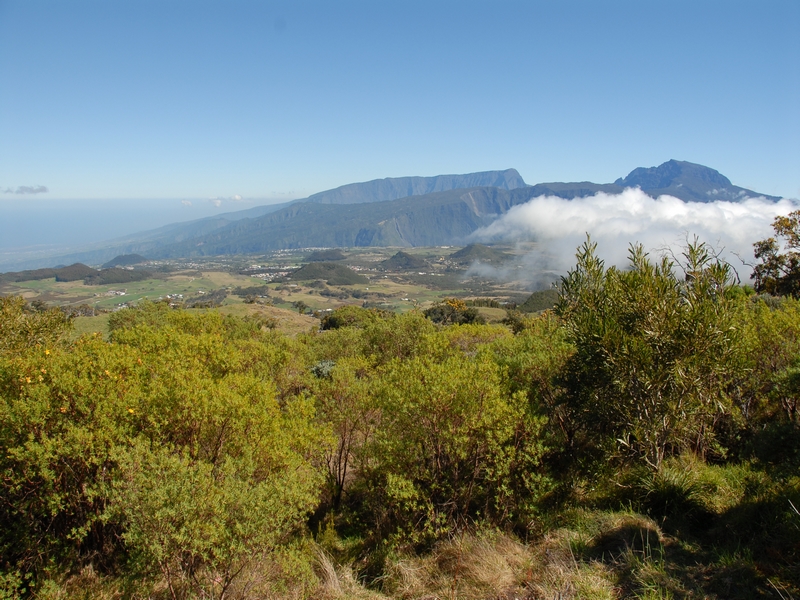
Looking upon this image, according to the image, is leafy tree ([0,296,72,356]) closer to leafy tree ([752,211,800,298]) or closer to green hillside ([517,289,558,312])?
leafy tree ([752,211,800,298])

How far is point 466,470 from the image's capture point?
41.4 ft

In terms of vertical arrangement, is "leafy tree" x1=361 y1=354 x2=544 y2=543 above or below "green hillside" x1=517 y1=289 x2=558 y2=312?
above

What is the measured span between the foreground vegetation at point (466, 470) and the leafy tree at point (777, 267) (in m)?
34.8

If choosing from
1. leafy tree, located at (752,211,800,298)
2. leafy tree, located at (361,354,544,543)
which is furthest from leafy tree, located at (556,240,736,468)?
leafy tree, located at (752,211,800,298)

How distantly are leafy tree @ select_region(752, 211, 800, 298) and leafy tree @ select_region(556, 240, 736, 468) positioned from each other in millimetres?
39058

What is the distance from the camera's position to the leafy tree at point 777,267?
4053cm

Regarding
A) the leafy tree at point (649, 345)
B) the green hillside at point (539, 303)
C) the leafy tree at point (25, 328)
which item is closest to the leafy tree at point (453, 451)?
the leafy tree at point (649, 345)

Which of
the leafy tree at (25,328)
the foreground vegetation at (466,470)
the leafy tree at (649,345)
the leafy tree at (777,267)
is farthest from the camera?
the leafy tree at (777,267)

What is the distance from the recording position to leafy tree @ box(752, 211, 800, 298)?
40.5 m

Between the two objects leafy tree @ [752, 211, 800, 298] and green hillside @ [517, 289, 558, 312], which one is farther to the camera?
green hillside @ [517, 289, 558, 312]

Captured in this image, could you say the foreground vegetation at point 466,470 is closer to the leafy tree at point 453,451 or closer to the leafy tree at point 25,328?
the leafy tree at point 453,451

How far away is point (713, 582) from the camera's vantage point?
8.08m

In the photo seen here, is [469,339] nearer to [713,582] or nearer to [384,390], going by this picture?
[384,390]

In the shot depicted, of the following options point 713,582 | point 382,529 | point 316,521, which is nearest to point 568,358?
point 713,582
